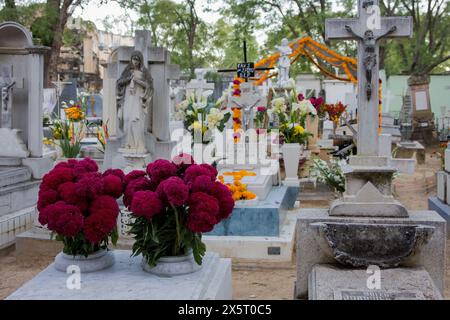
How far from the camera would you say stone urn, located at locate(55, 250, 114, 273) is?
3.89m

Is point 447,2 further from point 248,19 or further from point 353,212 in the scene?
point 353,212

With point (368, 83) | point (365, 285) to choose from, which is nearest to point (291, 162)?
point (368, 83)

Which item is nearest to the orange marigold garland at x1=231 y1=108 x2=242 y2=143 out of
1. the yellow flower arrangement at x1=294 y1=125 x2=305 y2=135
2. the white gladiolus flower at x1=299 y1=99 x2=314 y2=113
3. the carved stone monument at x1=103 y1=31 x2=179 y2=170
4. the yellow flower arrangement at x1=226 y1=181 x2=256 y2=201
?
the carved stone monument at x1=103 y1=31 x2=179 y2=170

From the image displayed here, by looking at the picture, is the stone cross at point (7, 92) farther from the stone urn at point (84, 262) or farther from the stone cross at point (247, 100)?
the stone urn at point (84, 262)

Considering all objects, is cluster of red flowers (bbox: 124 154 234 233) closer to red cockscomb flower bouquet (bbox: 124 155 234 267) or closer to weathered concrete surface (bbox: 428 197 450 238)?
red cockscomb flower bouquet (bbox: 124 155 234 267)

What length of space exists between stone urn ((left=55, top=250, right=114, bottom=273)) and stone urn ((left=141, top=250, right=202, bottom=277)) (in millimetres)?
330

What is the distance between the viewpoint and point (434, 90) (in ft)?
97.0

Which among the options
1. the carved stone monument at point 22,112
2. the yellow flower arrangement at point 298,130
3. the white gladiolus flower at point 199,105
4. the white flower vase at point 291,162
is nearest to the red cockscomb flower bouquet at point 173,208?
the carved stone monument at point 22,112

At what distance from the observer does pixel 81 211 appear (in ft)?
12.4

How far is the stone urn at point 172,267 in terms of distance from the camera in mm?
3820

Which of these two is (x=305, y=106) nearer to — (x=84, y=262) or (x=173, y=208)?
(x=173, y=208)

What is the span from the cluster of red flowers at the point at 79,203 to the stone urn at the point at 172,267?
0.40 m

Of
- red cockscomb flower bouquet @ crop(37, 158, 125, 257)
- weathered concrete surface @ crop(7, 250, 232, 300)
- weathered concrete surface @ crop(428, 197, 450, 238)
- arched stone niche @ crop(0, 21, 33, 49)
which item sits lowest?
weathered concrete surface @ crop(428, 197, 450, 238)
